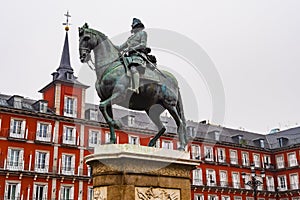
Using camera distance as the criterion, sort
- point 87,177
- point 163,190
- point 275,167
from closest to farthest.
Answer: point 163,190
point 87,177
point 275,167

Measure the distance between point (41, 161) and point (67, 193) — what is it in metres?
4.10

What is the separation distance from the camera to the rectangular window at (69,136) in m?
39.8

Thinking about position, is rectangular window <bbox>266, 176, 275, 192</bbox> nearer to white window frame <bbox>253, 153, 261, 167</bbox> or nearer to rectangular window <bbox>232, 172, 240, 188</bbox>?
white window frame <bbox>253, 153, 261, 167</bbox>

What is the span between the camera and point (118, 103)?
8242 mm

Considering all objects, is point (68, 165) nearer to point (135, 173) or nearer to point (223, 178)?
point (223, 178)

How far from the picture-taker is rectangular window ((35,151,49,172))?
123 ft

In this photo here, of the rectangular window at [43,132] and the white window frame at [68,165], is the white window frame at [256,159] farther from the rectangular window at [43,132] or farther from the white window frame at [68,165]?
the rectangular window at [43,132]

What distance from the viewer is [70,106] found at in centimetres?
4103

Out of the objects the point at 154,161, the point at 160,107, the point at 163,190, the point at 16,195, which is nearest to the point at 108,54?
the point at 160,107

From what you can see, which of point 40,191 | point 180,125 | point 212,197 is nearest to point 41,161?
point 40,191

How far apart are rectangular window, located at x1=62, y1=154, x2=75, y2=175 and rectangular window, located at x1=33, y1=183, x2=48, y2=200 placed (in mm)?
2377

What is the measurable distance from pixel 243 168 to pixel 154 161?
1895 inches

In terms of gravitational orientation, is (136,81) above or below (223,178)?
below

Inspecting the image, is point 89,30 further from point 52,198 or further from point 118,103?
point 52,198
